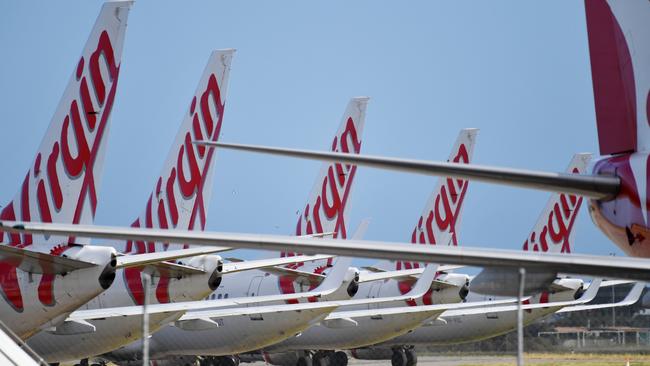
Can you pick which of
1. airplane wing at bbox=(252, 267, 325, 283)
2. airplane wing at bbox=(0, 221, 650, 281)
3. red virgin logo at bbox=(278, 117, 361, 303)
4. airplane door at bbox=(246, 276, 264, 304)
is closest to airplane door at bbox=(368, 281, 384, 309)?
red virgin logo at bbox=(278, 117, 361, 303)

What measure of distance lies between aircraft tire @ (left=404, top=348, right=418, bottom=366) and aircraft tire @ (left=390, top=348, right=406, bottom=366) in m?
0.09

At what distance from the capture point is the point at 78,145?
17094mm

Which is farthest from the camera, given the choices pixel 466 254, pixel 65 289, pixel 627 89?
pixel 65 289

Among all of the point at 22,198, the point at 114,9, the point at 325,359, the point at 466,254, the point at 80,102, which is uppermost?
the point at 114,9

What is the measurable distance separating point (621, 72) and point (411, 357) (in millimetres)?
25579

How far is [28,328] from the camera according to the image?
55.5 ft

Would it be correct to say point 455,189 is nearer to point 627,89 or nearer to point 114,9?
point 114,9

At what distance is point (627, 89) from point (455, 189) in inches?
897

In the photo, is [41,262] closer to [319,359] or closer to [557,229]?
[319,359]

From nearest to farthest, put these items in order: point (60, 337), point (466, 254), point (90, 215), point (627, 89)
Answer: point (466, 254)
point (627, 89)
point (90, 215)
point (60, 337)

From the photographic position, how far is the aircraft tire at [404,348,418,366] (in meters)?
33.7

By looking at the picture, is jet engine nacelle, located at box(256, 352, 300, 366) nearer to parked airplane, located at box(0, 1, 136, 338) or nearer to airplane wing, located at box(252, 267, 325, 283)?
airplane wing, located at box(252, 267, 325, 283)

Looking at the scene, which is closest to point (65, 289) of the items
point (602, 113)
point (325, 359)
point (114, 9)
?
point (114, 9)

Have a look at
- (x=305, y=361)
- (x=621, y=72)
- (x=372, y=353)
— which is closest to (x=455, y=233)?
(x=372, y=353)
